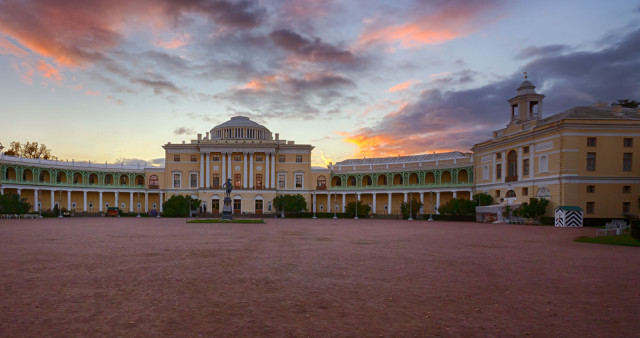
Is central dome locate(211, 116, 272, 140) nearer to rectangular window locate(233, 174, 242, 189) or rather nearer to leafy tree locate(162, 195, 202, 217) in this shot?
rectangular window locate(233, 174, 242, 189)

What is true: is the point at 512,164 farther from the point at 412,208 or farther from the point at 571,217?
the point at 412,208

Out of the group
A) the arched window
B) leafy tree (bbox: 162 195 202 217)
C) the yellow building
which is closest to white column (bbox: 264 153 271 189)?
leafy tree (bbox: 162 195 202 217)

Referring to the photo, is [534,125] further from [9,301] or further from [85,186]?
[85,186]

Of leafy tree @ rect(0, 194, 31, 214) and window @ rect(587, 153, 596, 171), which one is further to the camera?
leafy tree @ rect(0, 194, 31, 214)

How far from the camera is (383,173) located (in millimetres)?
80875

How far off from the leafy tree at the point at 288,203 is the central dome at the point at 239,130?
21.2 metres

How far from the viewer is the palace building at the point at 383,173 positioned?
153 ft

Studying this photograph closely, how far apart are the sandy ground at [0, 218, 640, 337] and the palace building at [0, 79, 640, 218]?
1375 inches

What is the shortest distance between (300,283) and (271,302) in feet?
7.24

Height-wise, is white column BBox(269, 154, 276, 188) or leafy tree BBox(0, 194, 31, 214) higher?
white column BBox(269, 154, 276, 188)

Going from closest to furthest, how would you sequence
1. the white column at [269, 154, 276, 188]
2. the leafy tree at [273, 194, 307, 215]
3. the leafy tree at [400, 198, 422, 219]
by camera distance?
1. the leafy tree at [400, 198, 422, 219]
2. the leafy tree at [273, 194, 307, 215]
3. the white column at [269, 154, 276, 188]

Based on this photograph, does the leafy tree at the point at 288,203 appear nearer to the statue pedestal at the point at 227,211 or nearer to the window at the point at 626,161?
the statue pedestal at the point at 227,211

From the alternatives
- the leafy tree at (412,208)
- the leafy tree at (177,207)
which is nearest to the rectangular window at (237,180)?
the leafy tree at (177,207)

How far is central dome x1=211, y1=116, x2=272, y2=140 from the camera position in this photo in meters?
89.8
